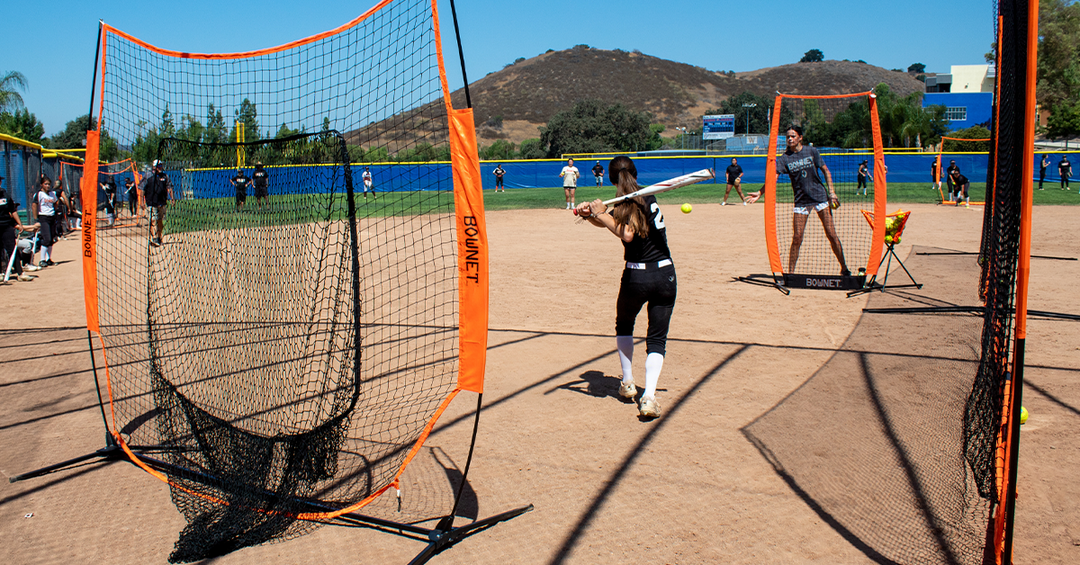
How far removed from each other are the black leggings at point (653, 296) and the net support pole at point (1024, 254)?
244 cm

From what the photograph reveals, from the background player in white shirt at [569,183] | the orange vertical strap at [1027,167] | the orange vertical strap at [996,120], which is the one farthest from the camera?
the background player in white shirt at [569,183]

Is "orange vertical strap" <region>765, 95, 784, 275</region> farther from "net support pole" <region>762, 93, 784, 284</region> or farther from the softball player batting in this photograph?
the softball player batting

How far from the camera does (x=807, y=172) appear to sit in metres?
9.27

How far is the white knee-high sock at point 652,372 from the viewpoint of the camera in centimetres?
506

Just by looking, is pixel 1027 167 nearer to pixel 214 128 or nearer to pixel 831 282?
pixel 214 128

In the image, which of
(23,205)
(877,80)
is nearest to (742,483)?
(23,205)

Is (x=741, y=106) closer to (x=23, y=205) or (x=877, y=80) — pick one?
(x=877, y=80)

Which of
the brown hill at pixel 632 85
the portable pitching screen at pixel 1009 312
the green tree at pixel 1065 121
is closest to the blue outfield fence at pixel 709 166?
the green tree at pixel 1065 121

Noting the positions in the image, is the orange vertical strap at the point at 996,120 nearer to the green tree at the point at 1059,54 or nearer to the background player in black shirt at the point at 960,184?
the background player in black shirt at the point at 960,184

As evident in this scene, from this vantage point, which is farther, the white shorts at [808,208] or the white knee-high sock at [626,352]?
the white shorts at [808,208]

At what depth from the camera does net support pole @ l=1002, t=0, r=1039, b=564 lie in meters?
2.66

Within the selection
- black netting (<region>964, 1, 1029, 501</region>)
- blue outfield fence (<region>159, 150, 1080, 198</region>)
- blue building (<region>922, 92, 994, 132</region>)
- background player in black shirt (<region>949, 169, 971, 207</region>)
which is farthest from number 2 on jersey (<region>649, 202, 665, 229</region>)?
blue building (<region>922, 92, 994, 132</region>)

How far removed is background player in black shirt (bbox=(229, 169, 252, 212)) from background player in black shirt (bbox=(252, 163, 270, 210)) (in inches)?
3.4

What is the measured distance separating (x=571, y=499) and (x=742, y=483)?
0.98 metres
